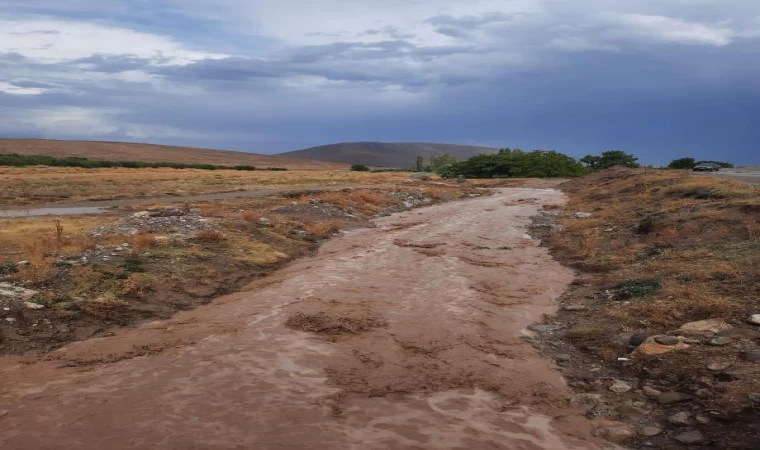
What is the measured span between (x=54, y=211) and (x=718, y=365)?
2644 centimetres

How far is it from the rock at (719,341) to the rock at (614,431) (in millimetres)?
2581

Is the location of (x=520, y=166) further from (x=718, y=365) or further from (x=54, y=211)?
(x=718, y=365)

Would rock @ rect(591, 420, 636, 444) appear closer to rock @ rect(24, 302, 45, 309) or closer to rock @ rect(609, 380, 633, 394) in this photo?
rock @ rect(609, 380, 633, 394)

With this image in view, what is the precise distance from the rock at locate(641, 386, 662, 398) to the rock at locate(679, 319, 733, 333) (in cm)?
199

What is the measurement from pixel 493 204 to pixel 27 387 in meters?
33.4

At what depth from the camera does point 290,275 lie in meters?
14.8

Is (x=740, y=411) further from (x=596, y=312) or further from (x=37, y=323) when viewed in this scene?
(x=37, y=323)

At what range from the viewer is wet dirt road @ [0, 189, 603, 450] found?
633cm

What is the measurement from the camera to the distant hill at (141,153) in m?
96.1

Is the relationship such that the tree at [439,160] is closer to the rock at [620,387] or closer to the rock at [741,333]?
the rock at [741,333]

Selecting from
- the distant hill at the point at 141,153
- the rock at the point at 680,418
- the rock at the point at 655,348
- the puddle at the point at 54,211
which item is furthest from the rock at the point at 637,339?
the distant hill at the point at 141,153

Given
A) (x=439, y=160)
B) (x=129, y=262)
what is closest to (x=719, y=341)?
(x=129, y=262)

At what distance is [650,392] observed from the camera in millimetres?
7359

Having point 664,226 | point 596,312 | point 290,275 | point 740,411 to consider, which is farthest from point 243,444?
point 664,226
